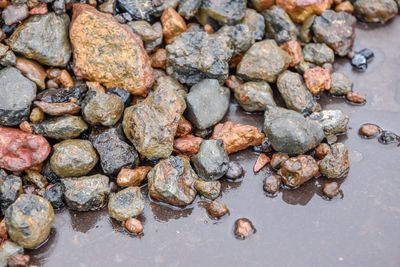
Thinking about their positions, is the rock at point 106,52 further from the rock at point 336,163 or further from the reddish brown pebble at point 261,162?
the rock at point 336,163

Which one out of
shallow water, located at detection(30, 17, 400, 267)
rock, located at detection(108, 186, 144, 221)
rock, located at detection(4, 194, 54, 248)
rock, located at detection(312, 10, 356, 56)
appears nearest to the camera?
rock, located at detection(4, 194, 54, 248)

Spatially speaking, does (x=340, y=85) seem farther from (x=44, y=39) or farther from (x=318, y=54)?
(x=44, y=39)

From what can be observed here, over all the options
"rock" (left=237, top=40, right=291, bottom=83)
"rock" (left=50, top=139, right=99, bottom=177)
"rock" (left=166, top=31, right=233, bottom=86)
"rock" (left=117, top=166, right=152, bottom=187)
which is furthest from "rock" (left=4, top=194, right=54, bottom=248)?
"rock" (left=237, top=40, right=291, bottom=83)

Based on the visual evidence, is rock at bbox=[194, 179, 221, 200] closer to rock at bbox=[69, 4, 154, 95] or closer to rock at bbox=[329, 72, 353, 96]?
rock at bbox=[69, 4, 154, 95]

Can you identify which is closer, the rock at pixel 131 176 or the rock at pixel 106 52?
the rock at pixel 131 176

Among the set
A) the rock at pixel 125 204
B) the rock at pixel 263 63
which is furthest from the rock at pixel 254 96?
the rock at pixel 125 204

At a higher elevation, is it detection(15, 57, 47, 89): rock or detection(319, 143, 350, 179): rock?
detection(15, 57, 47, 89): rock

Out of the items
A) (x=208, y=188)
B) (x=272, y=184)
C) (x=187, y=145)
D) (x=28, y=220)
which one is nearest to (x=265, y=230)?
(x=272, y=184)
